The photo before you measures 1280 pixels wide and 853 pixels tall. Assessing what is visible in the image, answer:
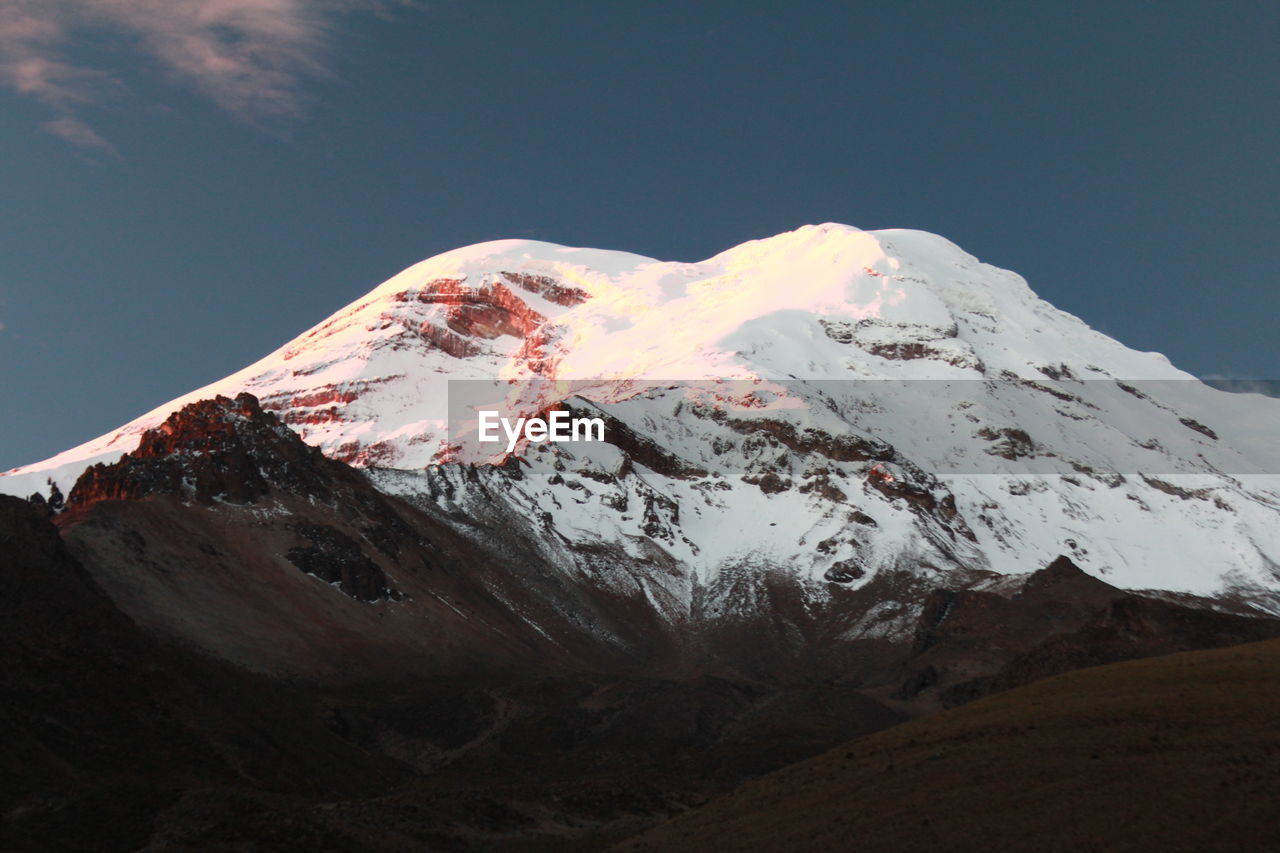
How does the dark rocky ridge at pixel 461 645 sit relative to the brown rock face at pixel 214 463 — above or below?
below

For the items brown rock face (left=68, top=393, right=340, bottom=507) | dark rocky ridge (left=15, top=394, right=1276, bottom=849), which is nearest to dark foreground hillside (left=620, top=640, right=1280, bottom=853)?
dark rocky ridge (left=15, top=394, right=1276, bottom=849)

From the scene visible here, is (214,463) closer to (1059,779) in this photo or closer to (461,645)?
(461,645)

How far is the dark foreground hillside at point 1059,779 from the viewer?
53.3 metres

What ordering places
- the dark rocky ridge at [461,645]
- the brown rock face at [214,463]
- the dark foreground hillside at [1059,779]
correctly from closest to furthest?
the dark foreground hillside at [1059,779], the dark rocky ridge at [461,645], the brown rock face at [214,463]

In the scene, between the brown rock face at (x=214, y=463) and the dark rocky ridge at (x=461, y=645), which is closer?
the dark rocky ridge at (x=461, y=645)

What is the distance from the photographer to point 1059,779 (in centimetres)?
5825

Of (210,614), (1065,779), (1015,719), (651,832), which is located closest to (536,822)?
(651,832)

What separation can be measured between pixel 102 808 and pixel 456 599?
92.8 meters

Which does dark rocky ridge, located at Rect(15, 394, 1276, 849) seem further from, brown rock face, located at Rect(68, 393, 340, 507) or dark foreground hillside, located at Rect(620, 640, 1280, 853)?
dark foreground hillside, located at Rect(620, 640, 1280, 853)

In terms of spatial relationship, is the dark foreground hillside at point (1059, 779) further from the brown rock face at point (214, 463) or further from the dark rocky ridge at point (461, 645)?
the brown rock face at point (214, 463)

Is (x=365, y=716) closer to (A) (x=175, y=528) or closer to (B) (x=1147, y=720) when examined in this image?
(A) (x=175, y=528)

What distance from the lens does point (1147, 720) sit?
62406 mm

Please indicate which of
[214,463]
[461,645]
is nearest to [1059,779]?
[461,645]

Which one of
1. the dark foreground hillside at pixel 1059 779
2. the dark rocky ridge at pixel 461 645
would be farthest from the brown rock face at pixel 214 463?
the dark foreground hillside at pixel 1059 779
